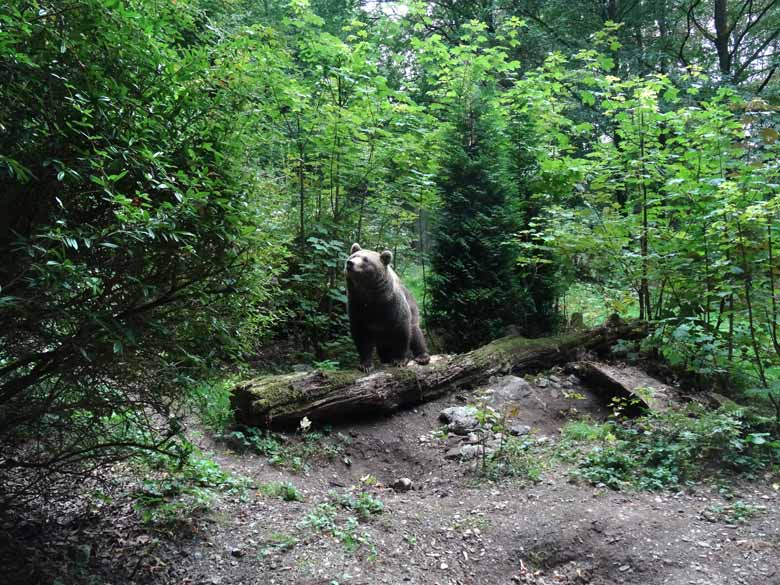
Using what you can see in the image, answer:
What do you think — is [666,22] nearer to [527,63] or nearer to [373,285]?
[527,63]

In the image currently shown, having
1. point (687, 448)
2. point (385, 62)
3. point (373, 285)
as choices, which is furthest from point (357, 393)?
point (385, 62)

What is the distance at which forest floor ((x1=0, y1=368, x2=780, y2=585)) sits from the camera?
329 cm

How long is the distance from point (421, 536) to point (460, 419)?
2164 millimetres

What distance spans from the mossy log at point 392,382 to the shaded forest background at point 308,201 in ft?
2.40

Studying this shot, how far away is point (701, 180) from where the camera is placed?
5.82m

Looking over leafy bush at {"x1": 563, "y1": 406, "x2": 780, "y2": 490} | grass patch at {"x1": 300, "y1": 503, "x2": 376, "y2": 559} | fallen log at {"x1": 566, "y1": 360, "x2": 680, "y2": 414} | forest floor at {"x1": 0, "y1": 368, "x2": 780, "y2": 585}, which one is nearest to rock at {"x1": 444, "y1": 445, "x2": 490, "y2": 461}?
forest floor at {"x1": 0, "y1": 368, "x2": 780, "y2": 585}

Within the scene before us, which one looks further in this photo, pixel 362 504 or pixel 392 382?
pixel 392 382

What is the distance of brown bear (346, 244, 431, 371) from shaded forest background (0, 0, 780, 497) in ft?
2.98

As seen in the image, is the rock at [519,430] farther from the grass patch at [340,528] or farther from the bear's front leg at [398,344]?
the grass patch at [340,528]

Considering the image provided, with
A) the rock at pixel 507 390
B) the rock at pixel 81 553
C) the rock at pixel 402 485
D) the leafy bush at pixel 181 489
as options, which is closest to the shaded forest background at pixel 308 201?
the leafy bush at pixel 181 489

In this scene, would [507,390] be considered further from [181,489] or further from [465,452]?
[181,489]

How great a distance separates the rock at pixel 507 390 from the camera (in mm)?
6676

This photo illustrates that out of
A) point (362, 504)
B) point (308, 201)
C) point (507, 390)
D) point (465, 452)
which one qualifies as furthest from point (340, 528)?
point (308, 201)

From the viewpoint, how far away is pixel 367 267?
20.9 ft
